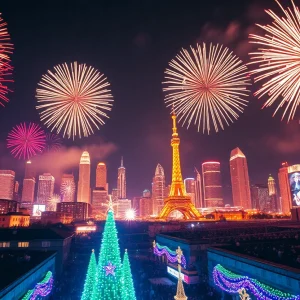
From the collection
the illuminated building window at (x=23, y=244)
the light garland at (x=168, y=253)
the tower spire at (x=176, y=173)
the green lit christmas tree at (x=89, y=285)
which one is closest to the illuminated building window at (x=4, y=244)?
the illuminated building window at (x=23, y=244)

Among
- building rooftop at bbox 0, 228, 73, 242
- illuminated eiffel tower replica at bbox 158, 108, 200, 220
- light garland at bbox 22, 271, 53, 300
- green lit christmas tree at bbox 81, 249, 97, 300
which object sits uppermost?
illuminated eiffel tower replica at bbox 158, 108, 200, 220

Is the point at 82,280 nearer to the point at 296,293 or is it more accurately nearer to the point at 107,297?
the point at 107,297

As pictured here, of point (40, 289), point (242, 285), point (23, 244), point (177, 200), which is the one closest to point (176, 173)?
point (177, 200)

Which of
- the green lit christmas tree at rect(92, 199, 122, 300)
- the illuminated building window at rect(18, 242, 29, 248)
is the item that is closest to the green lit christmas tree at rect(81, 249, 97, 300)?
the green lit christmas tree at rect(92, 199, 122, 300)

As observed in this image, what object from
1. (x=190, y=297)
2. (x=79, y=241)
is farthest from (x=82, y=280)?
(x=79, y=241)

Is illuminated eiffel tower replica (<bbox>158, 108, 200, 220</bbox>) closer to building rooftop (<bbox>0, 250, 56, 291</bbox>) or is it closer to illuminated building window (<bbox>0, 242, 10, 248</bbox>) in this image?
illuminated building window (<bbox>0, 242, 10, 248</bbox>)

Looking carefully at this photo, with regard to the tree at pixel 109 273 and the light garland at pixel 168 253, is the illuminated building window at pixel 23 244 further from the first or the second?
the tree at pixel 109 273

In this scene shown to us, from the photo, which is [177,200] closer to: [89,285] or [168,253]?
[168,253]
